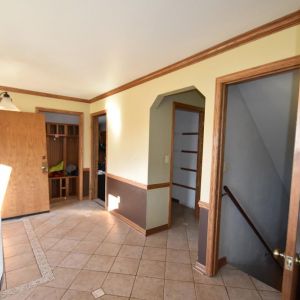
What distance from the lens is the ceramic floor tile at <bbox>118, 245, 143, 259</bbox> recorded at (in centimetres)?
246

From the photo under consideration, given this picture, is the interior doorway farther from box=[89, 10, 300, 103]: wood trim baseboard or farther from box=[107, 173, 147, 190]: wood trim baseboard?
box=[107, 173, 147, 190]: wood trim baseboard

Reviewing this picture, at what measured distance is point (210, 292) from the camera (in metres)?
1.90

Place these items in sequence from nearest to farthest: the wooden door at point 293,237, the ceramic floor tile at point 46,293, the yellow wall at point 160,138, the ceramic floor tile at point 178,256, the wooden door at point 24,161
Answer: the wooden door at point 293,237 < the ceramic floor tile at point 46,293 < the ceramic floor tile at point 178,256 < the yellow wall at point 160,138 < the wooden door at point 24,161

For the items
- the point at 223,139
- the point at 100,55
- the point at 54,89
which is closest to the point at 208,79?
the point at 223,139

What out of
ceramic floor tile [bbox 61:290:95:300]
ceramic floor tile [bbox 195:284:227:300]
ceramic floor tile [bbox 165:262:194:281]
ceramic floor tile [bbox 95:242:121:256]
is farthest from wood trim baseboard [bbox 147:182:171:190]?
ceramic floor tile [bbox 61:290:95:300]

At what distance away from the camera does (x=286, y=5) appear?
137 cm

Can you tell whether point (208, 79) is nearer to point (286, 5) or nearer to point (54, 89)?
point (286, 5)

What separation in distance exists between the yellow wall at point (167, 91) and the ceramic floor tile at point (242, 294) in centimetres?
85

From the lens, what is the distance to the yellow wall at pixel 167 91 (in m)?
1.60

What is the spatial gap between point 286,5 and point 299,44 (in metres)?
0.28

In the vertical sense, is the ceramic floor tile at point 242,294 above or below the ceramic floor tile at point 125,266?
above

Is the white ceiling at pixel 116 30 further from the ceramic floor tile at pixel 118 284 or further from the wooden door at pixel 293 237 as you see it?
the ceramic floor tile at pixel 118 284

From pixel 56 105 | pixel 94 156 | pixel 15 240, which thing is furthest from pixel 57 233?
pixel 56 105

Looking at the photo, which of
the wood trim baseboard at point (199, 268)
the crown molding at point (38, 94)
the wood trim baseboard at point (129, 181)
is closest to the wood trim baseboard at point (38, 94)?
the crown molding at point (38, 94)
